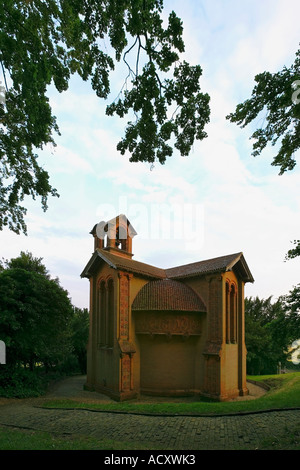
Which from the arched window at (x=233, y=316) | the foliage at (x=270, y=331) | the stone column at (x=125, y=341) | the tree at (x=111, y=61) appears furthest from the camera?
the arched window at (x=233, y=316)

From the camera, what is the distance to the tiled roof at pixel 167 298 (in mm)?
18609

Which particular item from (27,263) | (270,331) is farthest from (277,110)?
(27,263)

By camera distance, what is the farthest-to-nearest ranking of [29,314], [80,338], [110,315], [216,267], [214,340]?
[80,338] → [110,315] → [216,267] → [214,340] → [29,314]

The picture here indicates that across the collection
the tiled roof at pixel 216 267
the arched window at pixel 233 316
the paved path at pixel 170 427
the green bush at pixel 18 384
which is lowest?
the green bush at pixel 18 384

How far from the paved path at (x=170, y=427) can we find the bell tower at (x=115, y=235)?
12.8 metres

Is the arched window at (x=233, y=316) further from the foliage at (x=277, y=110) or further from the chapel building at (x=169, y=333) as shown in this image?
the foliage at (x=277, y=110)

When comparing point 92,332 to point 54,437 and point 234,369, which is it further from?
point 54,437

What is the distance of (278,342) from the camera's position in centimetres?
1261

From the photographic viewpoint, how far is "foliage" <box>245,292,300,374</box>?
11.8 meters

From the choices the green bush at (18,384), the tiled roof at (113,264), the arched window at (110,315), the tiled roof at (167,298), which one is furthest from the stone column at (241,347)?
the green bush at (18,384)

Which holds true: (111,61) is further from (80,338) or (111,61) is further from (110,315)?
(80,338)

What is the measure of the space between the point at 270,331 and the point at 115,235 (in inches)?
543

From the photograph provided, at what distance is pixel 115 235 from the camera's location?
2328cm

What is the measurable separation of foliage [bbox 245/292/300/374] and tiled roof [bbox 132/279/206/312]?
15.2 ft
